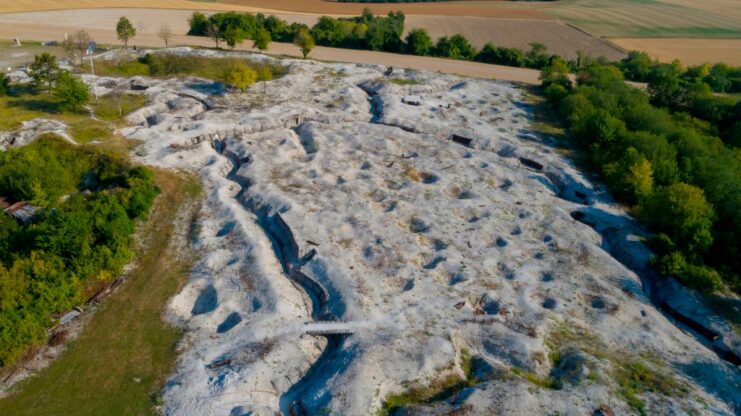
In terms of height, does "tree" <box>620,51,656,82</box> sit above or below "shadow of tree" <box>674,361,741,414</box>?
above

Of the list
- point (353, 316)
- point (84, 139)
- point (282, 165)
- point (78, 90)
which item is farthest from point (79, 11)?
point (353, 316)

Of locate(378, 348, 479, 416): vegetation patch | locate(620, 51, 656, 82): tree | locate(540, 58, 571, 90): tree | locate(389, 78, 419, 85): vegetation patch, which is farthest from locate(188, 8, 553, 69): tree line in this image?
locate(378, 348, 479, 416): vegetation patch

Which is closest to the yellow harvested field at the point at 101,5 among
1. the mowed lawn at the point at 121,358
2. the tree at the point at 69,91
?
the tree at the point at 69,91

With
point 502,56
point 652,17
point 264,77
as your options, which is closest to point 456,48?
point 502,56

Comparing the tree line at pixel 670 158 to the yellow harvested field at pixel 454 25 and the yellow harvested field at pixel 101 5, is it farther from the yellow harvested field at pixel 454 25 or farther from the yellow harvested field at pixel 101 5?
the yellow harvested field at pixel 101 5

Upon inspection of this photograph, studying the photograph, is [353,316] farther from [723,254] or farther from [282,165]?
[723,254]

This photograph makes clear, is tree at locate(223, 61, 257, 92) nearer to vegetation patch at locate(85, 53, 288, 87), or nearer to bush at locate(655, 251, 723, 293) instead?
vegetation patch at locate(85, 53, 288, 87)
